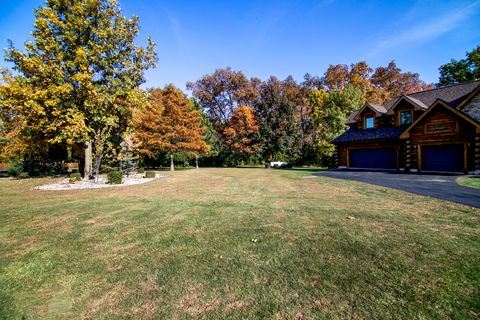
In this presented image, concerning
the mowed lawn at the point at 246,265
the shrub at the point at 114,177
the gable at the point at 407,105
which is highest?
the gable at the point at 407,105

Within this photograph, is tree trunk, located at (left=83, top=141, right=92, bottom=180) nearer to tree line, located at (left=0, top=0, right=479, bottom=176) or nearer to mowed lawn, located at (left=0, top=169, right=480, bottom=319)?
tree line, located at (left=0, top=0, right=479, bottom=176)

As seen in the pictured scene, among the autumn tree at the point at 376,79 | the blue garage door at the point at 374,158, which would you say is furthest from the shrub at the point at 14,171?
the autumn tree at the point at 376,79

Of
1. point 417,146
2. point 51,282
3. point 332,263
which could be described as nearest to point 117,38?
point 51,282

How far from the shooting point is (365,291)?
3166mm

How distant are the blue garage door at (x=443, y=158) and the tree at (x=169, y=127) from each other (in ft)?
78.7

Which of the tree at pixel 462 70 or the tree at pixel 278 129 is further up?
the tree at pixel 462 70

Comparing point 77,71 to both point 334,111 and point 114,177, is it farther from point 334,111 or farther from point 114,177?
point 334,111

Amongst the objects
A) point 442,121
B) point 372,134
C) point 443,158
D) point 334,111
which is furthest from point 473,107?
point 334,111

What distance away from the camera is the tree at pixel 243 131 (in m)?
39.3

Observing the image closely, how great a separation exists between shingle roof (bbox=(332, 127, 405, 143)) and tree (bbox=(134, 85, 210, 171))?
18002 mm

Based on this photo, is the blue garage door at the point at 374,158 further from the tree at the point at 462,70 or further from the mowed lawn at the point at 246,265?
the tree at the point at 462,70

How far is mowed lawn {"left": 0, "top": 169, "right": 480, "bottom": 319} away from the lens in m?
2.91

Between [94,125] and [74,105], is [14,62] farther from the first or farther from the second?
[94,125]

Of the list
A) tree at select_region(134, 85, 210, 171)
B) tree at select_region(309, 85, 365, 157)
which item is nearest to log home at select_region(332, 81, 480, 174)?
tree at select_region(309, 85, 365, 157)
